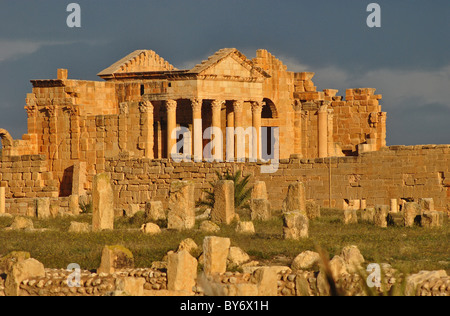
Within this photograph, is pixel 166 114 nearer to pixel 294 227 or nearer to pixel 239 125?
pixel 239 125

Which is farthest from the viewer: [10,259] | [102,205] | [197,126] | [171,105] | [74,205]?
[171,105]

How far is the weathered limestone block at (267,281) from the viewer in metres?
16.3

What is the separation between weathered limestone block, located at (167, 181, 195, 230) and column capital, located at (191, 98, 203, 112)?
16.0 m

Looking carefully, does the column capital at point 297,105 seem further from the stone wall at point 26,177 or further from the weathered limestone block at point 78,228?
the weathered limestone block at point 78,228

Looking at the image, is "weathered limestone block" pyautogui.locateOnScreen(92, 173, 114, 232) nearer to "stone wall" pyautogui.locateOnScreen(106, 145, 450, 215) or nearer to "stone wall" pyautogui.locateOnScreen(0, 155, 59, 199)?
"stone wall" pyautogui.locateOnScreen(106, 145, 450, 215)

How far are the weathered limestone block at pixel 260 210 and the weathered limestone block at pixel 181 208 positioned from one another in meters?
2.49

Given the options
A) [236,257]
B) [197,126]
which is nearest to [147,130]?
[197,126]

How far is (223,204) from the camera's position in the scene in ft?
89.1

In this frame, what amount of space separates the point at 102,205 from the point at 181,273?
8785 mm

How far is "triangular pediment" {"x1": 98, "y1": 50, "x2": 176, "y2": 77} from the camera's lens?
45.1 metres

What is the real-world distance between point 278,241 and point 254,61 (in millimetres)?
23232

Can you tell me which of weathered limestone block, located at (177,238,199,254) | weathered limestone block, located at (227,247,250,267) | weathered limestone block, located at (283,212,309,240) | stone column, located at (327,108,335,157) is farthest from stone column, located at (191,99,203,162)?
weathered limestone block, located at (227,247,250,267)

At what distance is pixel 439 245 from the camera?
73.6 feet
